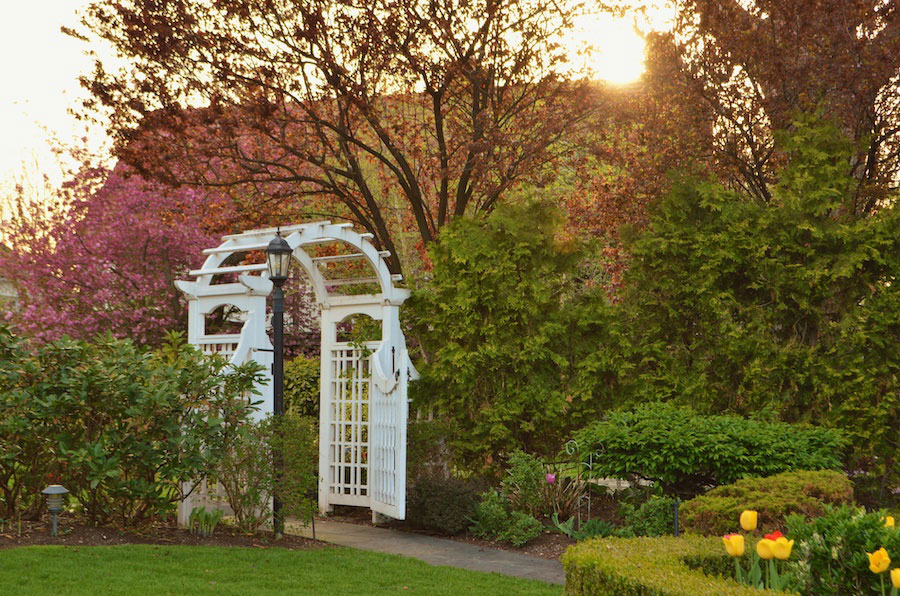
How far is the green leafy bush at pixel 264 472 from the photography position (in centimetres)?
875

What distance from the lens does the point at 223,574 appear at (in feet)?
23.6

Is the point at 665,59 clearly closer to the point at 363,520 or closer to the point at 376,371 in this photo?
the point at 376,371

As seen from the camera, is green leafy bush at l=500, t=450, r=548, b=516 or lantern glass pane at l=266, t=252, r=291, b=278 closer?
lantern glass pane at l=266, t=252, r=291, b=278

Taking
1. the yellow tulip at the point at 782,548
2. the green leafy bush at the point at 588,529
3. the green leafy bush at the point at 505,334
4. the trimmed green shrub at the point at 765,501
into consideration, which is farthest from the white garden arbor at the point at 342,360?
the yellow tulip at the point at 782,548

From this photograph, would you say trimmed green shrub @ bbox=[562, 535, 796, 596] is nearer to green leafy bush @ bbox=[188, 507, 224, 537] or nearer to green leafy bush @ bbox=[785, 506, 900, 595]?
green leafy bush @ bbox=[785, 506, 900, 595]

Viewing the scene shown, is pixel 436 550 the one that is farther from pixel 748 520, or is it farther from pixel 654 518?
pixel 748 520

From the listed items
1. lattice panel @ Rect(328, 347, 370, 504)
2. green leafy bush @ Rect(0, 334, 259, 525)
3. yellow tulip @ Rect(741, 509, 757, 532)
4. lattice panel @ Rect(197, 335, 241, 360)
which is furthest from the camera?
lattice panel @ Rect(328, 347, 370, 504)

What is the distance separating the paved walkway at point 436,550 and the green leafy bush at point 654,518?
2.99 ft

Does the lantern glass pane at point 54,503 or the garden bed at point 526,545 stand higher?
the lantern glass pane at point 54,503

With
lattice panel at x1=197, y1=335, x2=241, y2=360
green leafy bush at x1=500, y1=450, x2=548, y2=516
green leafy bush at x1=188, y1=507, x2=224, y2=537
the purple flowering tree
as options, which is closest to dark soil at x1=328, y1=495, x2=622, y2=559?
green leafy bush at x1=500, y1=450, x2=548, y2=516

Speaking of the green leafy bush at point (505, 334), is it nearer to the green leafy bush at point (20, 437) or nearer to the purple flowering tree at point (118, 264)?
the green leafy bush at point (20, 437)

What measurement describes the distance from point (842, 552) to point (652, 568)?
2.81 ft

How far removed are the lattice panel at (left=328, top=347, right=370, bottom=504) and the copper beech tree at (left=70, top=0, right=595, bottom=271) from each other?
2.37 m

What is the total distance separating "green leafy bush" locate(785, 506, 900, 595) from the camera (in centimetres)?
417
